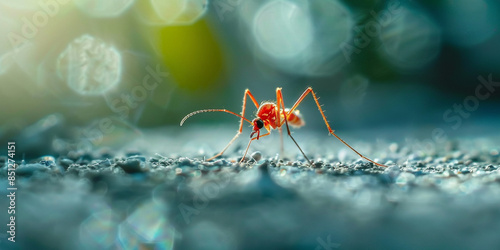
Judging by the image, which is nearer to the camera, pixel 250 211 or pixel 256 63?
pixel 250 211

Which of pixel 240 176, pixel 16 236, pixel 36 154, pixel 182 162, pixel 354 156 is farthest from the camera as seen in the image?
pixel 354 156

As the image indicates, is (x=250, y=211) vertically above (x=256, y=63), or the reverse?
(x=256, y=63)

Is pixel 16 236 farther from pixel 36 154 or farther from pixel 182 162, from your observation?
pixel 36 154

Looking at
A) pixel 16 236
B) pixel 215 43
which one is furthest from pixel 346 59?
pixel 16 236

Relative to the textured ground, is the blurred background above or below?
above

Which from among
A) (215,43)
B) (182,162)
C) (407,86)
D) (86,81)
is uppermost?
(215,43)

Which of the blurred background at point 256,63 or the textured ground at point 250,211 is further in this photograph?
the blurred background at point 256,63

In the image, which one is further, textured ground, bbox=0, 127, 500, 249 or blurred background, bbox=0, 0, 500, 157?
blurred background, bbox=0, 0, 500, 157

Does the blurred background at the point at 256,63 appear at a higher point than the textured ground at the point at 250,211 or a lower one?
higher
